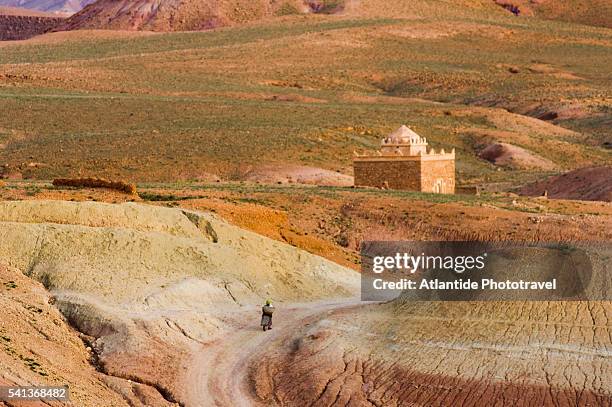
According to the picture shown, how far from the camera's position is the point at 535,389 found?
2219 centimetres

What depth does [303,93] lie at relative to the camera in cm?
9700

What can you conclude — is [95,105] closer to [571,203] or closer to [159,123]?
[159,123]

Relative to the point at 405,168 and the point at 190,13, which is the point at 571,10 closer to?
the point at 190,13

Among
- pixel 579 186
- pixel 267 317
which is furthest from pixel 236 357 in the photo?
pixel 579 186

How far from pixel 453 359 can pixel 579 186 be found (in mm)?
35620

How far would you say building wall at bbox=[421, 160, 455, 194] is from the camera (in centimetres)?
5156

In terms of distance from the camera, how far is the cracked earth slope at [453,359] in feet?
73.2

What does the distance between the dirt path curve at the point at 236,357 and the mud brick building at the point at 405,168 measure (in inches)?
848

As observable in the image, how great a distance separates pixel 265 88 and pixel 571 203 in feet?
175

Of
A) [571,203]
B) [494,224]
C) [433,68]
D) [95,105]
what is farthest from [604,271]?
[433,68]

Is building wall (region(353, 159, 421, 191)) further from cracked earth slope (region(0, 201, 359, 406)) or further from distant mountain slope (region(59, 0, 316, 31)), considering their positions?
distant mountain slope (region(59, 0, 316, 31))

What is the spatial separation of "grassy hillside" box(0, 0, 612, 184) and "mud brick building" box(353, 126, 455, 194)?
1075cm

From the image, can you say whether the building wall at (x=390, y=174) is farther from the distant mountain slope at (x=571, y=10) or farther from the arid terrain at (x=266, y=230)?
the distant mountain slope at (x=571, y=10)

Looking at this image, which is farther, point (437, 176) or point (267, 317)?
point (437, 176)
